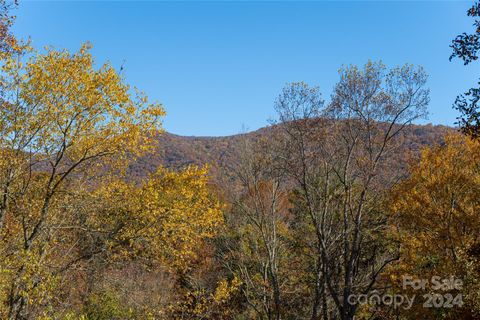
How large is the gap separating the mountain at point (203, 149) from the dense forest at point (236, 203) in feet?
0.99

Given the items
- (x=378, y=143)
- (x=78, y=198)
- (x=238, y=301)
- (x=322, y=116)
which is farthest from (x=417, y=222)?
(x=238, y=301)

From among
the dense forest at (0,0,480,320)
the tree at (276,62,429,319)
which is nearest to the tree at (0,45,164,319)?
the dense forest at (0,0,480,320)

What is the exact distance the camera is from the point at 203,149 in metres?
106

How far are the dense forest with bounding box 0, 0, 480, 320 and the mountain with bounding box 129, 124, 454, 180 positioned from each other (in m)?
0.30

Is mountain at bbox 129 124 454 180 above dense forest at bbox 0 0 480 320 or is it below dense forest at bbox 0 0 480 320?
above

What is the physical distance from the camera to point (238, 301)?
29953mm

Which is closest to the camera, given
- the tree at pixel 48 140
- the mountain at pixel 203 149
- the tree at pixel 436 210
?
the tree at pixel 48 140

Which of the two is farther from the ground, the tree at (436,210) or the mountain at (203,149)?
the mountain at (203,149)

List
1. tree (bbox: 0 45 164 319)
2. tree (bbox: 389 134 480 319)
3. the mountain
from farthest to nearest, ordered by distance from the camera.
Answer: the mountain, tree (bbox: 389 134 480 319), tree (bbox: 0 45 164 319)

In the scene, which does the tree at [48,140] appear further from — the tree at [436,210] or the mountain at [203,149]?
the tree at [436,210]

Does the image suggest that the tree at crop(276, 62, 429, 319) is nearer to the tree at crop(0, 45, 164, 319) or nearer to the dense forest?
the dense forest

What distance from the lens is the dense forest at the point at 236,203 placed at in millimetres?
9367

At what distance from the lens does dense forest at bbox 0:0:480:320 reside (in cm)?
937

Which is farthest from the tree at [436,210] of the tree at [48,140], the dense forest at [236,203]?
the tree at [48,140]
